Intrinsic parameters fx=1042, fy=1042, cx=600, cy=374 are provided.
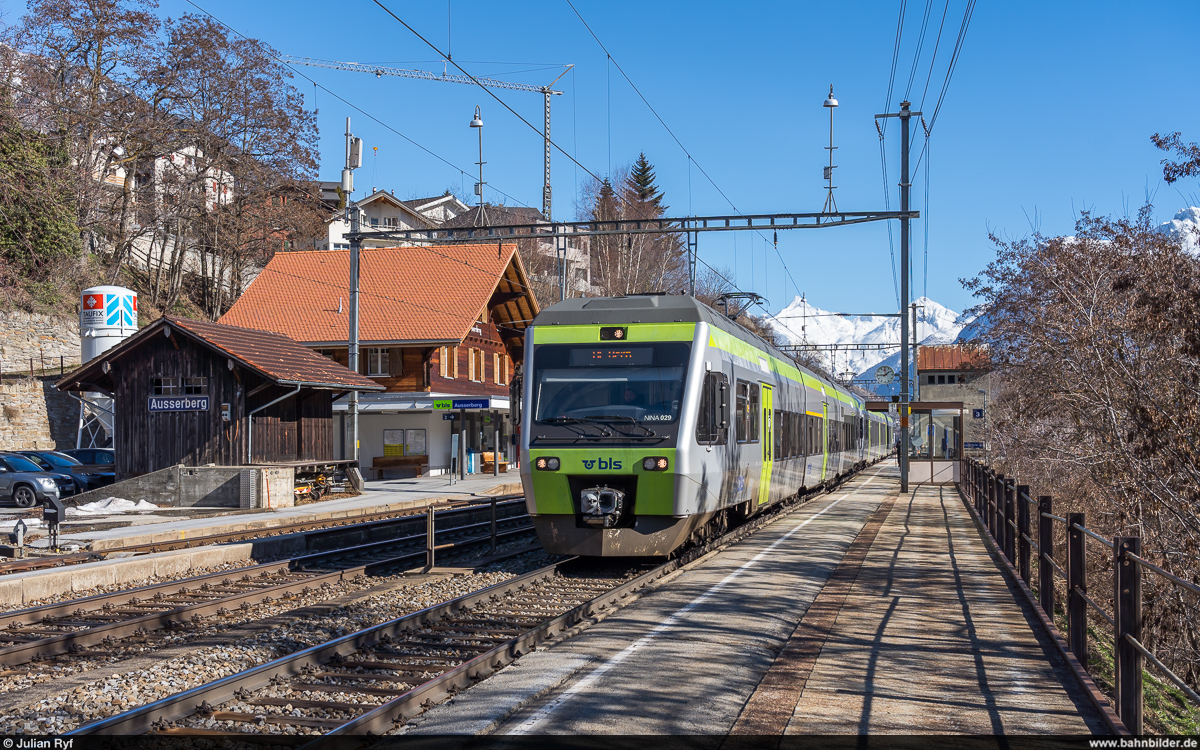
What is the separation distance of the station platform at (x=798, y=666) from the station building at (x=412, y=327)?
26.0m

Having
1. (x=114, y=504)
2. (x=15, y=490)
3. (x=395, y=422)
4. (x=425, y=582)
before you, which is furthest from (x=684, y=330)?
(x=395, y=422)

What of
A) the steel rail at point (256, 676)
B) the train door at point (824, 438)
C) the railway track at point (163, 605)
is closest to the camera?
the steel rail at point (256, 676)

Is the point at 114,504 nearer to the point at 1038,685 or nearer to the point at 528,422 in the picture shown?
the point at 528,422

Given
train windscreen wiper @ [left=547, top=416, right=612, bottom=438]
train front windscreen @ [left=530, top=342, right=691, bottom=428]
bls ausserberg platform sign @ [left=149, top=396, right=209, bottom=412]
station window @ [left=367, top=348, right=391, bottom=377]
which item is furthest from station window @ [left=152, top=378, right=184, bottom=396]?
train windscreen wiper @ [left=547, top=416, right=612, bottom=438]

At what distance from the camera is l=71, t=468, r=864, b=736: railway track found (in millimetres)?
6359

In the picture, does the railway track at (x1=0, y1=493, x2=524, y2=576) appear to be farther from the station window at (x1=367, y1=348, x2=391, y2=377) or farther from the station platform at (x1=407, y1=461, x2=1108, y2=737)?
the station window at (x1=367, y1=348, x2=391, y2=377)

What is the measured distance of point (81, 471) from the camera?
89.8 ft

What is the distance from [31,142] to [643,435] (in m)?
35.0

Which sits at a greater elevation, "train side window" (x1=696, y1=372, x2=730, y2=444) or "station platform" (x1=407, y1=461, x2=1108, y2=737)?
"train side window" (x1=696, y1=372, x2=730, y2=444)

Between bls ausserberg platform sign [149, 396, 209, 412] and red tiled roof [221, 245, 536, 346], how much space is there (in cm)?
1259

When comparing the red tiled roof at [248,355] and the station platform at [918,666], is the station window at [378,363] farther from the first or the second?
the station platform at [918,666]

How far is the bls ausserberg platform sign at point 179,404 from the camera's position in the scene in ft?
83.2

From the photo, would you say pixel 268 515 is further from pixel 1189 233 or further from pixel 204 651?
pixel 1189 233

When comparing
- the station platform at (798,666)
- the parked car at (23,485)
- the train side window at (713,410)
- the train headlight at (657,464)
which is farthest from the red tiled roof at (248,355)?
the station platform at (798,666)
